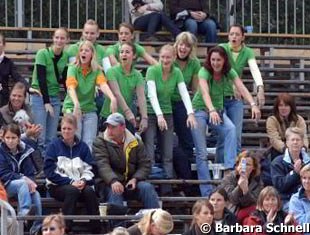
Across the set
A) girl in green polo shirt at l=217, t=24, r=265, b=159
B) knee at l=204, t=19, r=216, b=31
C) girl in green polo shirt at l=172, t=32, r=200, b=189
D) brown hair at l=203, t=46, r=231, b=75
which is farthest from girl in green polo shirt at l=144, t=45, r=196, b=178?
knee at l=204, t=19, r=216, b=31

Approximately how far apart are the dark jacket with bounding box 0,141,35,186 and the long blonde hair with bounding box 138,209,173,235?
208cm

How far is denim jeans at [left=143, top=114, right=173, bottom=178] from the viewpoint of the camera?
73.3 feet

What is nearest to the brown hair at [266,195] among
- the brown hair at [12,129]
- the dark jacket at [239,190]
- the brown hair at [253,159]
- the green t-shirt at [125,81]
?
the dark jacket at [239,190]

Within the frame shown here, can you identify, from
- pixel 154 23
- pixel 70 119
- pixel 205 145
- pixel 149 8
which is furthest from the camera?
pixel 149 8

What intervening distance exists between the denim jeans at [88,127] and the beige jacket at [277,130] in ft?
6.94

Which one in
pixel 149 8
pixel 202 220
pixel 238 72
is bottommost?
pixel 202 220

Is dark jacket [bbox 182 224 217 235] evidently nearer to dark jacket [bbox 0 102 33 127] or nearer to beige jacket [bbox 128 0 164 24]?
dark jacket [bbox 0 102 33 127]

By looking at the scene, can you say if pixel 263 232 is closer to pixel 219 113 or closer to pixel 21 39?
pixel 219 113

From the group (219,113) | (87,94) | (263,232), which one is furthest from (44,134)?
(263,232)

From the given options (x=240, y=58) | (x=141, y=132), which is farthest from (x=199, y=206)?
(x=240, y=58)

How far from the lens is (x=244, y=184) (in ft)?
68.3

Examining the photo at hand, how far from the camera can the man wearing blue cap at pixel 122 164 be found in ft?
69.1

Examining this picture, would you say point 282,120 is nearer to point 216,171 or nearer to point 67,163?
point 216,171

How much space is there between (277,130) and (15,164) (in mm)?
3487
